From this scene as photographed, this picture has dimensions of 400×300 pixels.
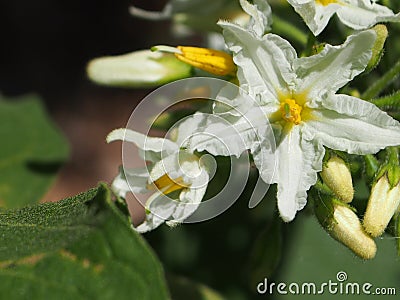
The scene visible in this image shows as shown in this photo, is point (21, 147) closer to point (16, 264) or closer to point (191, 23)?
point (191, 23)

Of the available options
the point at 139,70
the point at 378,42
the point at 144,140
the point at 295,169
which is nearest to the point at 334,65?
the point at 378,42

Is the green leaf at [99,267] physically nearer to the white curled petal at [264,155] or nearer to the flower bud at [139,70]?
the white curled petal at [264,155]

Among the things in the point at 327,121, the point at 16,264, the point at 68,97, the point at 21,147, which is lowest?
the point at 68,97

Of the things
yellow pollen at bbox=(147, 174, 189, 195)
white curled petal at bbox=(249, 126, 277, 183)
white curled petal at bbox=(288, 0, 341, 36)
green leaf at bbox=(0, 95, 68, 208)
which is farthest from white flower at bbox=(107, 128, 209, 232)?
green leaf at bbox=(0, 95, 68, 208)

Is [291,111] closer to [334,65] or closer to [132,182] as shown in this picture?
[334,65]

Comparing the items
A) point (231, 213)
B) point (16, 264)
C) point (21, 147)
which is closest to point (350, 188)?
point (16, 264)

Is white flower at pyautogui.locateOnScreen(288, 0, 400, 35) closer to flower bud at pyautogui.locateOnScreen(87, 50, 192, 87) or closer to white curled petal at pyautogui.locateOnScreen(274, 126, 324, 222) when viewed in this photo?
white curled petal at pyautogui.locateOnScreen(274, 126, 324, 222)
